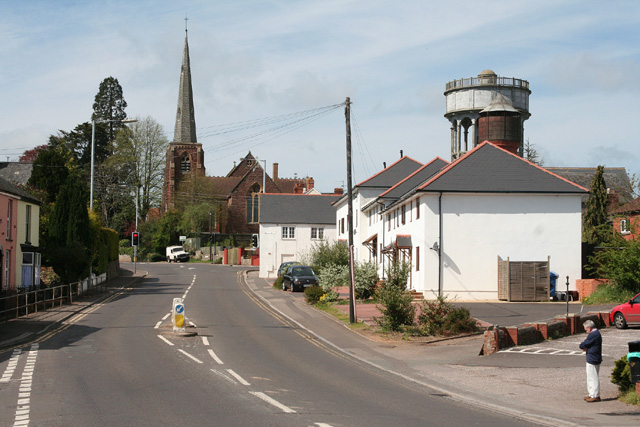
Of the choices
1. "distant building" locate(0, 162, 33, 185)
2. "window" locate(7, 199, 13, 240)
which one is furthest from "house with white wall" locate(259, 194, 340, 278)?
"window" locate(7, 199, 13, 240)

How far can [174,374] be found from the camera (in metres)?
15.0

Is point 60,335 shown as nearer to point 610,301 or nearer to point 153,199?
point 610,301

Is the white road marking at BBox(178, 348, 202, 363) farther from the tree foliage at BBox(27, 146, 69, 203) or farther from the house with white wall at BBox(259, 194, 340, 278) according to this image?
the house with white wall at BBox(259, 194, 340, 278)

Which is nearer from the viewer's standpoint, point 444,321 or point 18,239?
point 444,321

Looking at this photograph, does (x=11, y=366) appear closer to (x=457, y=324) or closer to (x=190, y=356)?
(x=190, y=356)

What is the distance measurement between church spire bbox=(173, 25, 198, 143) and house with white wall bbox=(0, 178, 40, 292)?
72.9 metres

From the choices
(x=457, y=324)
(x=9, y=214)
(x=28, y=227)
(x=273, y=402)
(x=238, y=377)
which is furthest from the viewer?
(x=28, y=227)

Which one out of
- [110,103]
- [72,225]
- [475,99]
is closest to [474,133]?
[475,99]

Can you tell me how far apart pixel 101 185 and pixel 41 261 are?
4837 cm

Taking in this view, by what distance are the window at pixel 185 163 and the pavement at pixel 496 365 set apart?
81.5m

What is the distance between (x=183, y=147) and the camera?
362 feet

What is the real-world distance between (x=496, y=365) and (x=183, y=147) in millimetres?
97115

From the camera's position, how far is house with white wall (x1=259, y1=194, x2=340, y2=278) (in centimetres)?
6581

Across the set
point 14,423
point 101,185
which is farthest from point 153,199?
point 14,423
